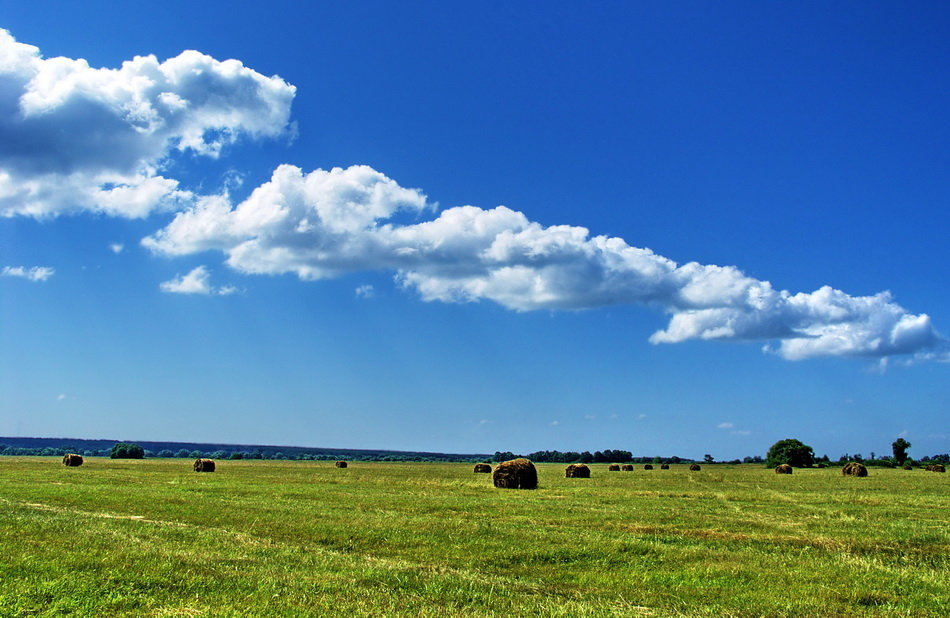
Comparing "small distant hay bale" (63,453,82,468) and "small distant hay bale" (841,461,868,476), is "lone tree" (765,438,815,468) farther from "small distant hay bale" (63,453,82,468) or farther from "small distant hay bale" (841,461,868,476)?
"small distant hay bale" (63,453,82,468)

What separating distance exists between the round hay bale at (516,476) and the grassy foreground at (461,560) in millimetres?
15956

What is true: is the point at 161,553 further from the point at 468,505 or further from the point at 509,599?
the point at 468,505

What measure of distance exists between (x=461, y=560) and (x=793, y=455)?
11849cm

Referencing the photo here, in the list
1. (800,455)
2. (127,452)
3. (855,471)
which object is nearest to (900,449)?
(800,455)

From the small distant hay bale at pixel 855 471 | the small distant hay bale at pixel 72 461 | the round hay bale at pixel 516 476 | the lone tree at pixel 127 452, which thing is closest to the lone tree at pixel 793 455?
the small distant hay bale at pixel 855 471

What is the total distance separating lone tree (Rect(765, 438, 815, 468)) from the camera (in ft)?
378

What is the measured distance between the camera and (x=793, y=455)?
11606cm

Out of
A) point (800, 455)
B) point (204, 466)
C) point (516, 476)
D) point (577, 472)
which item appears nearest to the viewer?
point (516, 476)

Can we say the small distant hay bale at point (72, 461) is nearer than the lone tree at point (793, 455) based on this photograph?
Yes

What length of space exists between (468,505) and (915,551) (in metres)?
14.9

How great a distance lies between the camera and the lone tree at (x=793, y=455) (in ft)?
378

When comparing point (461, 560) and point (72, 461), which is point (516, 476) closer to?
point (461, 560)

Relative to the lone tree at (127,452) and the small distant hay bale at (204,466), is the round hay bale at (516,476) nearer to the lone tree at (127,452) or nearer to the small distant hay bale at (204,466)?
the small distant hay bale at (204,466)

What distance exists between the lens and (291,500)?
90.4 ft
